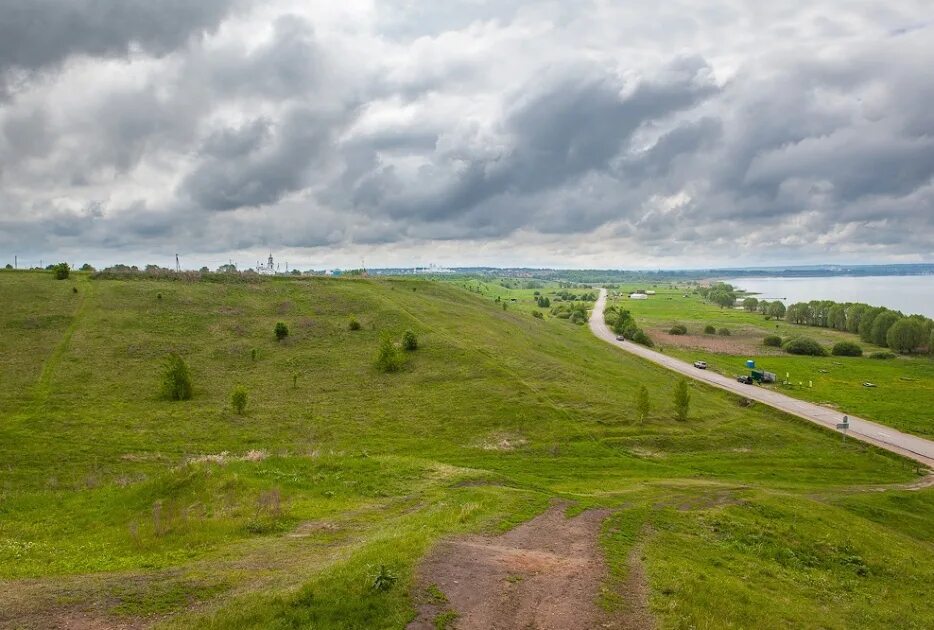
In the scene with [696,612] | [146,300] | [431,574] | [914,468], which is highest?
[146,300]

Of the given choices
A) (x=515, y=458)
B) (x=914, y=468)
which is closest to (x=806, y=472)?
(x=914, y=468)

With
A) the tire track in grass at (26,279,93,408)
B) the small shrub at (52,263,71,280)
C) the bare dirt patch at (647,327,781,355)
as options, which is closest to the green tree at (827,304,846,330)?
the bare dirt patch at (647,327,781,355)

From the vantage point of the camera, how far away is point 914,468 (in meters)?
48.4

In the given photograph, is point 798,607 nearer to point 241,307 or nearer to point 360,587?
point 360,587

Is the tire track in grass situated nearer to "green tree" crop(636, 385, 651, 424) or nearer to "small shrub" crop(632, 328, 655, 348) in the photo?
"green tree" crop(636, 385, 651, 424)

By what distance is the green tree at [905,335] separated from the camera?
126375mm

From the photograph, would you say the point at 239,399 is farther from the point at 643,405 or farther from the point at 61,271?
the point at 61,271

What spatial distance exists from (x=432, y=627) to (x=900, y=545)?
1207 inches

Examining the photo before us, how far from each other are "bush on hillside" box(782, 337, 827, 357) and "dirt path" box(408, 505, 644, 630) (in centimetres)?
12822

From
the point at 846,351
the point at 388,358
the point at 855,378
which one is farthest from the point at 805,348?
the point at 388,358

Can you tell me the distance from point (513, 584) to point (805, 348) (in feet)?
443

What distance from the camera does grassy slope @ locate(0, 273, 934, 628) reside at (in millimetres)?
17594

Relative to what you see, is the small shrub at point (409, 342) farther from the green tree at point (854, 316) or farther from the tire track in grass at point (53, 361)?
the green tree at point (854, 316)

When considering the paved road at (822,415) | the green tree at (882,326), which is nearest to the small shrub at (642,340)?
the paved road at (822,415)
